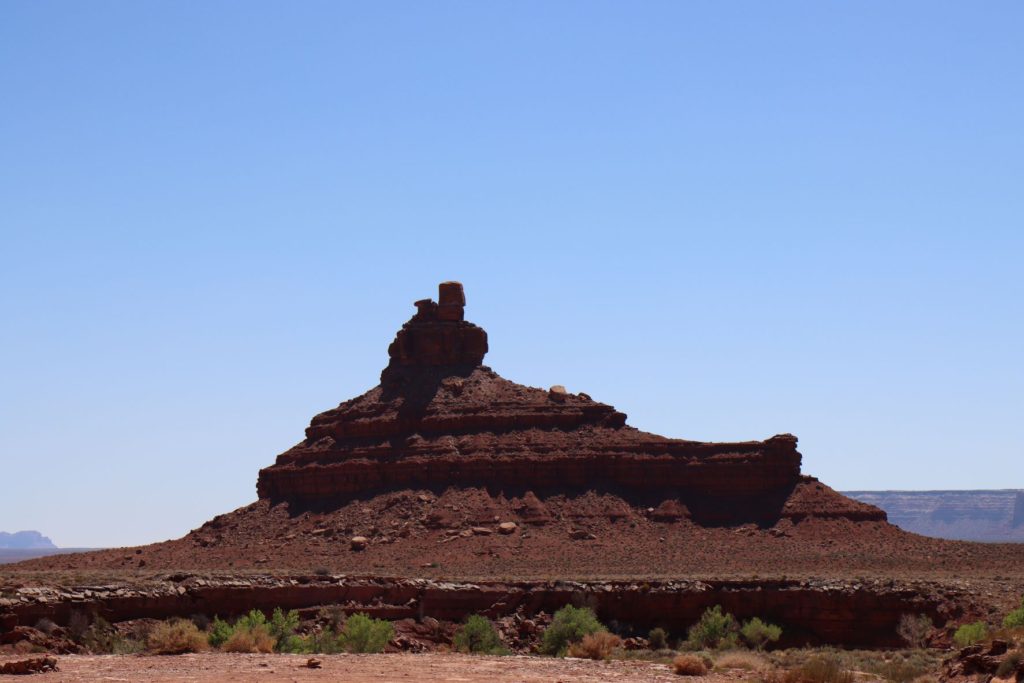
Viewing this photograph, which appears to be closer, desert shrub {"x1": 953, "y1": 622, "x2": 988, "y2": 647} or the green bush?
the green bush

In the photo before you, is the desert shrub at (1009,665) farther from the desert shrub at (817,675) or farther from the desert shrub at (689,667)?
the desert shrub at (689,667)

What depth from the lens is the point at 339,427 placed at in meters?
91.6

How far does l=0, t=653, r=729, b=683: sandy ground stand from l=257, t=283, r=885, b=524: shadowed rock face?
47.8 meters

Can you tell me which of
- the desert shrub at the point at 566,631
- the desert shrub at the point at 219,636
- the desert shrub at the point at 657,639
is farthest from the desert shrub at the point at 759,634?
the desert shrub at the point at 219,636

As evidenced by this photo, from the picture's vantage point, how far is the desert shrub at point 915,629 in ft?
170

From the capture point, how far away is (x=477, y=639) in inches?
1837

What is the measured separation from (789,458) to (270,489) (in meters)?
30.2

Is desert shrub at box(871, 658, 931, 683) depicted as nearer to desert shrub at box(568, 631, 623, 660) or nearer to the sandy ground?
the sandy ground

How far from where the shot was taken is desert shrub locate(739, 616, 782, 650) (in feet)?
169

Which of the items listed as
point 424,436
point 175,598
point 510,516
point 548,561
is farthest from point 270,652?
point 424,436

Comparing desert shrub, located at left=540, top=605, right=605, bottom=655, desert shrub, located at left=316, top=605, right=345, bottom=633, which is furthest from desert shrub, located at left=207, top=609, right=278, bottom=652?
desert shrub, located at left=540, top=605, right=605, bottom=655

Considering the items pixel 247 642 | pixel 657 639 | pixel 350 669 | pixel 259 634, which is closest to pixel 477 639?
pixel 657 639

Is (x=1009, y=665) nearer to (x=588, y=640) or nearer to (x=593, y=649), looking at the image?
(x=593, y=649)

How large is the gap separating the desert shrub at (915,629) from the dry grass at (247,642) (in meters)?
23.8
